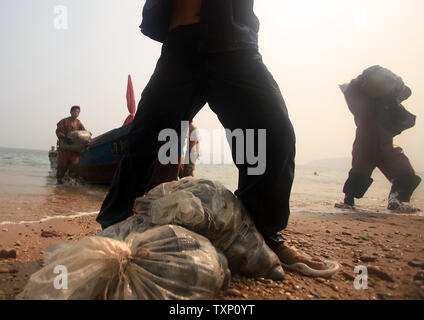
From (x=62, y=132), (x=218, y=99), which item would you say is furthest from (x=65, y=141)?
(x=218, y=99)

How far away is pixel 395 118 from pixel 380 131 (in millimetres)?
280

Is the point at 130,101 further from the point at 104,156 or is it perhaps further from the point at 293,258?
the point at 293,258

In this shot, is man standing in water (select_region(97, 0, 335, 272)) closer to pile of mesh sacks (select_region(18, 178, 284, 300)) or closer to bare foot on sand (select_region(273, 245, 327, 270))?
bare foot on sand (select_region(273, 245, 327, 270))

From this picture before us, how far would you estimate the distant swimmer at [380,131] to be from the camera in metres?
4.31

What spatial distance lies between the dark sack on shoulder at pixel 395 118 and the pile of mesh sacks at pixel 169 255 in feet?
13.1

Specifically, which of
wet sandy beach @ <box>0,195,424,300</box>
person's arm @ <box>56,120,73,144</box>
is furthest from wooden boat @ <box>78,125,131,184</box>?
wet sandy beach @ <box>0,195,424,300</box>

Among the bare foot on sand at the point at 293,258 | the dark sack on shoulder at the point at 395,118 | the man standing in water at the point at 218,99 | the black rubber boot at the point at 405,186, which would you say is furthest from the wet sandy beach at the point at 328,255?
the dark sack on shoulder at the point at 395,118

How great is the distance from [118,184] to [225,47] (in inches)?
38.8

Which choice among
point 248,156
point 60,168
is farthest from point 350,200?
point 60,168

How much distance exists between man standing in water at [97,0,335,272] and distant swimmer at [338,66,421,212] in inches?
140

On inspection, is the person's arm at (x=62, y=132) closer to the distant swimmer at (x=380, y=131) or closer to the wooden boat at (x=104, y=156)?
the wooden boat at (x=104, y=156)

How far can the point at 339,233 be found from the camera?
2588 mm

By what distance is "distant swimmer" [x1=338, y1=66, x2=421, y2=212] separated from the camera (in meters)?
4.31

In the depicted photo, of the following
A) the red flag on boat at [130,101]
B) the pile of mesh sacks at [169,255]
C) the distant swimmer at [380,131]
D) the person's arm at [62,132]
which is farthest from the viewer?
the person's arm at [62,132]
